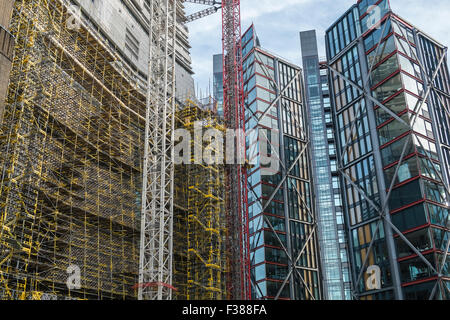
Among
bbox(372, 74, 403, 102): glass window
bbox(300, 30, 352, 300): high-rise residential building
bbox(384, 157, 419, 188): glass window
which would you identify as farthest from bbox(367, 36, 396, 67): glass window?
bbox(300, 30, 352, 300): high-rise residential building

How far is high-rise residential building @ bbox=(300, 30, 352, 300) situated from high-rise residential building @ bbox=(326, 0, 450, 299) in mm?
21576

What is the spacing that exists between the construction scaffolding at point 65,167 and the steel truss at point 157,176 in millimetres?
2408

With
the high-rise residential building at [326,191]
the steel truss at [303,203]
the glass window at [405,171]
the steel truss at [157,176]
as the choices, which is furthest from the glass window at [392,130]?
the steel truss at [157,176]

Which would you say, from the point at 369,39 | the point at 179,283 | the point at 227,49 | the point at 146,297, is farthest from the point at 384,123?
the point at 146,297

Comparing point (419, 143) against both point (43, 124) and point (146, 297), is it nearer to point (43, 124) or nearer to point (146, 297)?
point (146, 297)

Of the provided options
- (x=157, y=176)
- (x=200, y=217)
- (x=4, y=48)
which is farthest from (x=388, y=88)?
(x=4, y=48)

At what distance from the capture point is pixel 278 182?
70.7m

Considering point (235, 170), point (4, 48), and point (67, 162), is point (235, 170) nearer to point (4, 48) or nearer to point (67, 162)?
point (67, 162)

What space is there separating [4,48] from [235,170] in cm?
3487

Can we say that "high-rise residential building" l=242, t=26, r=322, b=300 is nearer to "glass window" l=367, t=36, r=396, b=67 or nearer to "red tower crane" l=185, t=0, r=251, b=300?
"red tower crane" l=185, t=0, r=251, b=300

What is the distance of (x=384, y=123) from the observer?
191ft

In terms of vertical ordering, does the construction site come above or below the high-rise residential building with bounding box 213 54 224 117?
below

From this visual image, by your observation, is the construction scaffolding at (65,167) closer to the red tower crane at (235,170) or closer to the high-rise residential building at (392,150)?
the red tower crane at (235,170)

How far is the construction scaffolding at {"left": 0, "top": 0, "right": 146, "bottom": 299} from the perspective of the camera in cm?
2744
